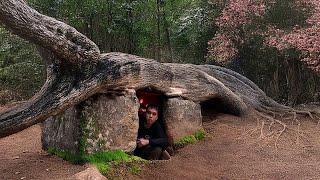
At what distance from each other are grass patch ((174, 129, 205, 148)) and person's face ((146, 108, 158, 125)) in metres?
0.83

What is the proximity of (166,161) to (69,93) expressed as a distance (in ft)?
5.75

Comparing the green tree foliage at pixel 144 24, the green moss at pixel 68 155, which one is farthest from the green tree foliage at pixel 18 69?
the green moss at pixel 68 155

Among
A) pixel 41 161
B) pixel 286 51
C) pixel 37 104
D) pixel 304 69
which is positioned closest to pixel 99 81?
pixel 37 104

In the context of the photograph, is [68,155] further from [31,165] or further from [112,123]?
[112,123]

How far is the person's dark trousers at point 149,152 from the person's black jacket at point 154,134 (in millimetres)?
74

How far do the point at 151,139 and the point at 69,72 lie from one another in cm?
164

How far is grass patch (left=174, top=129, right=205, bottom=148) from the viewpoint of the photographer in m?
8.21

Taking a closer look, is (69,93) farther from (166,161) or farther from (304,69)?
(304,69)

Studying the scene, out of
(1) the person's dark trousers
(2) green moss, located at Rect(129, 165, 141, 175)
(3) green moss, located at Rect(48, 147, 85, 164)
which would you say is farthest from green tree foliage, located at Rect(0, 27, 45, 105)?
(2) green moss, located at Rect(129, 165, 141, 175)

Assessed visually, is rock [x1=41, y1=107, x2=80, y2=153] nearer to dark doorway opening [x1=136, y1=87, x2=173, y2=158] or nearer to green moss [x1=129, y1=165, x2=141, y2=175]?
green moss [x1=129, y1=165, x2=141, y2=175]

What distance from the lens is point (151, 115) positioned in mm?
7535

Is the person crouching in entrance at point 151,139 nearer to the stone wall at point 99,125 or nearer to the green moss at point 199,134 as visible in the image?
the stone wall at point 99,125

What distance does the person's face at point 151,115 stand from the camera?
7496mm

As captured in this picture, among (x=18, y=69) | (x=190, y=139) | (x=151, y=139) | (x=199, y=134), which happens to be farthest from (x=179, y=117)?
(x=18, y=69)
